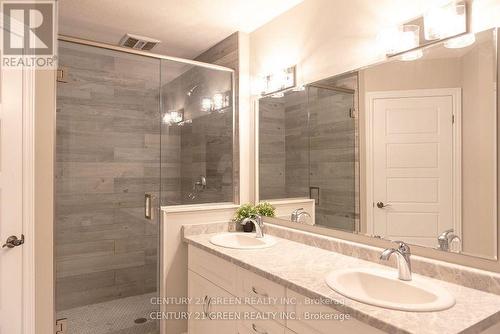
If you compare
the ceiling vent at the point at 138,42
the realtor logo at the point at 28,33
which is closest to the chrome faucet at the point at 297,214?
the ceiling vent at the point at 138,42

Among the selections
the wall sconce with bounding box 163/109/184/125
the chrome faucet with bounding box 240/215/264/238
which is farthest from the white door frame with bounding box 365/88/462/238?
the wall sconce with bounding box 163/109/184/125

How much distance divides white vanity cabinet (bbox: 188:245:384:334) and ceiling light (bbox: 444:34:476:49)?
1250 mm

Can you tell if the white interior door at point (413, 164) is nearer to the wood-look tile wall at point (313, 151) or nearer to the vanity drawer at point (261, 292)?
the wood-look tile wall at point (313, 151)

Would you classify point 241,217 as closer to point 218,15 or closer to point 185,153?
point 185,153

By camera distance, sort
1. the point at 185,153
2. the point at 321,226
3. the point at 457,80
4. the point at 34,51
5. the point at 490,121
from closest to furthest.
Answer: the point at 490,121
the point at 457,80
the point at 34,51
the point at 321,226
the point at 185,153

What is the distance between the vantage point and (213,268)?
2.05 m

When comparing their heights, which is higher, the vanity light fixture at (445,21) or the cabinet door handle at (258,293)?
the vanity light fixture at (445,21)

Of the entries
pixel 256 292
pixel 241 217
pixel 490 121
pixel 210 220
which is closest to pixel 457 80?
pixel 490 121

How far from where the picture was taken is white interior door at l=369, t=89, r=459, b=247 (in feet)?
4.94

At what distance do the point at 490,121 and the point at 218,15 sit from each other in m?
1.89

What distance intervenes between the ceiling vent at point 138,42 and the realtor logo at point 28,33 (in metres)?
0.61

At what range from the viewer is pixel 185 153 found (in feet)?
9.53

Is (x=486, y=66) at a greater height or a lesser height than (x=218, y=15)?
lesser

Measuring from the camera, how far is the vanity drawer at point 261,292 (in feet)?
4.93
